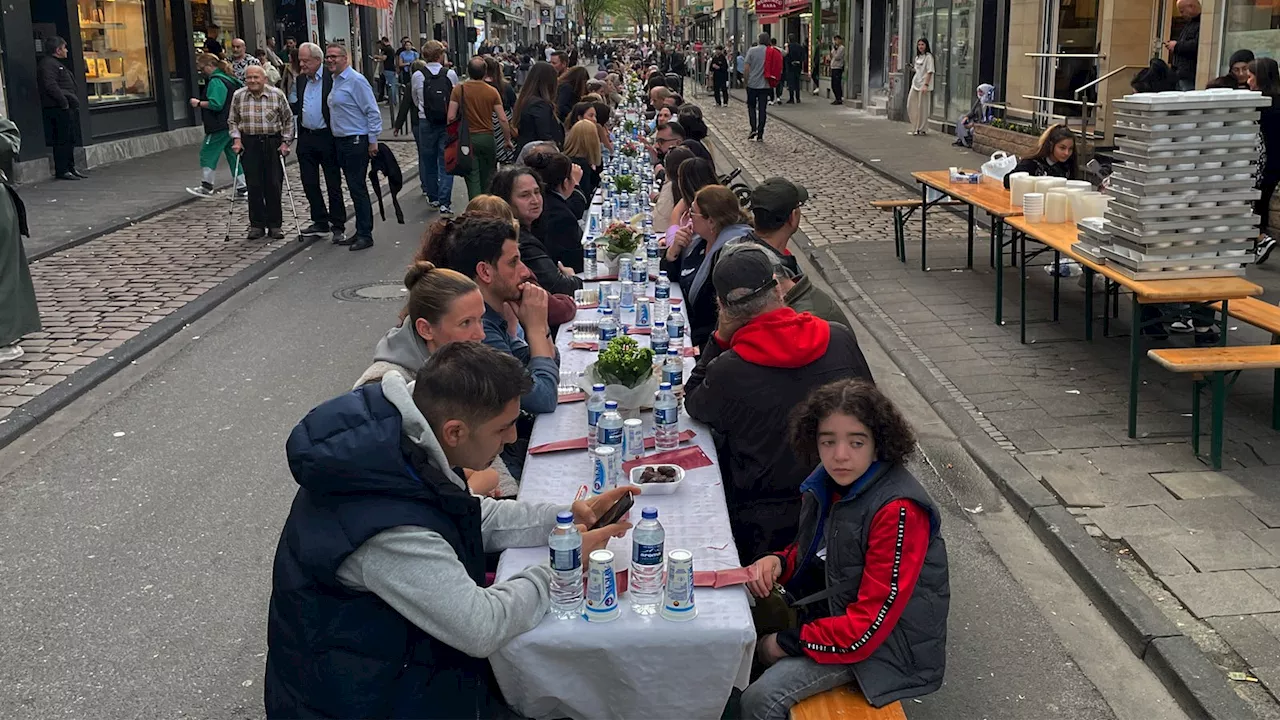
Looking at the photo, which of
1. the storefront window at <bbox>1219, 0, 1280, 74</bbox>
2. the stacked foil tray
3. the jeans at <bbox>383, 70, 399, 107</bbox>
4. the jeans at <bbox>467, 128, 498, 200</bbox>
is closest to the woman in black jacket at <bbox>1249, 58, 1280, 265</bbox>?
the storefront window at <bbox>1219, 0, 1280, 74</bbox>

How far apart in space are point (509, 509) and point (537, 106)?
1048 centimetres

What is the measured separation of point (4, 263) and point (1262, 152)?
10.3 metres

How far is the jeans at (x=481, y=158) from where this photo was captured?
1433 centimetres

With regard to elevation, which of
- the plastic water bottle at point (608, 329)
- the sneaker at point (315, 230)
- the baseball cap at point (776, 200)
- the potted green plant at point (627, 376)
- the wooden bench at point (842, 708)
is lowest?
the wooden bench at point (842, 708)

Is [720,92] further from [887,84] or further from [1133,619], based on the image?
[1133,619]

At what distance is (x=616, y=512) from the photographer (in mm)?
3721

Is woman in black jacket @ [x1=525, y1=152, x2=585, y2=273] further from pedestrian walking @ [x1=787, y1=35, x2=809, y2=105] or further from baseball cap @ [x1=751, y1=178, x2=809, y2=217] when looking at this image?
pedestrian walking @ [x1=787, y1=35, x2=809, y2=105]

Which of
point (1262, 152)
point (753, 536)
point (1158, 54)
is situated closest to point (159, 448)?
point (753, 536)

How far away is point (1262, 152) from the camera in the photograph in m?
10.5

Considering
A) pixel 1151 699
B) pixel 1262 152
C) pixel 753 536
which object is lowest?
pixel 1151 699

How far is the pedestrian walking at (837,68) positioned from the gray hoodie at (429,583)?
34854 mm

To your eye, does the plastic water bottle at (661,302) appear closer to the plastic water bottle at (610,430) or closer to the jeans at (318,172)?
the plastic water bottle at (610,430)

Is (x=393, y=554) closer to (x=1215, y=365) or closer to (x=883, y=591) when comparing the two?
(x=883, y=591)

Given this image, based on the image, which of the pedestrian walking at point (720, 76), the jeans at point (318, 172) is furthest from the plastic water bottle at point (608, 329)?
the pedestrian walking at point (720, 76)
